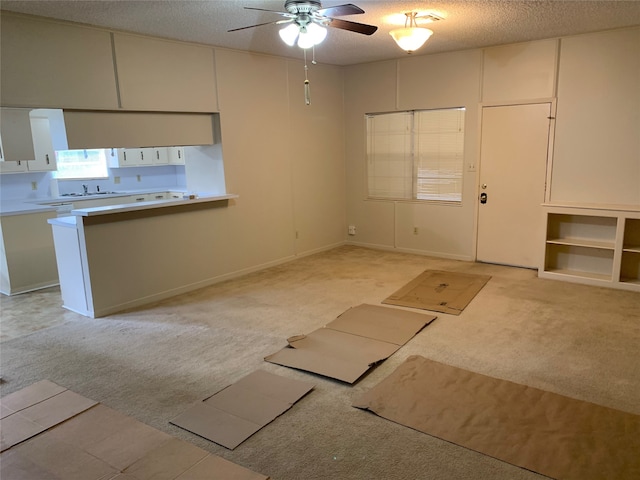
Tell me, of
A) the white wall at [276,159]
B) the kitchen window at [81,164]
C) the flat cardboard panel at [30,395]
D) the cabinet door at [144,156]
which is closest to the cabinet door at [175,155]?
the cabinet door at [144,156]

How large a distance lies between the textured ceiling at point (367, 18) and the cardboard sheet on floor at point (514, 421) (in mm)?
2928

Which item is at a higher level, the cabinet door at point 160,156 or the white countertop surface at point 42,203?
the cabinet door at point 160,156

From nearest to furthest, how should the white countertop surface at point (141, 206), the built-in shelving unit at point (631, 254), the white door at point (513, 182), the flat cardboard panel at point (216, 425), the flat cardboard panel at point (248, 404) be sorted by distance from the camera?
1. the flat cardboard panel at point (216, 425)
2. the flat cardboard panel at point (248, 404)
3. the white countertop surface at point (141, 206)
4. the built-in shelving unit at point (631, 254)
5. the white door at point (513, 182)

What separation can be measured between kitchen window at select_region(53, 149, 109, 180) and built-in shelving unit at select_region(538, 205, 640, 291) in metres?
6.29

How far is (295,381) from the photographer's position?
3.11 m

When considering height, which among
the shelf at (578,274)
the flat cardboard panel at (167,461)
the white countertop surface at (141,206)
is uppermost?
the white countertop surface at (141,206)

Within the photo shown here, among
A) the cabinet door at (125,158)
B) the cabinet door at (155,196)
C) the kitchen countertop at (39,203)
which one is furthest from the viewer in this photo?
the cabinet door at (125,158)

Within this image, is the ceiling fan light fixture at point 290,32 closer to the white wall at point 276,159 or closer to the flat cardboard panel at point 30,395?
the white wall at point 276,159

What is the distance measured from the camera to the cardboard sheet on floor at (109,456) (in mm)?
2283

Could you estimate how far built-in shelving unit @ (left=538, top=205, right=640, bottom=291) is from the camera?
15.7ft

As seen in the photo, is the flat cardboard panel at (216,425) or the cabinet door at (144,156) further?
the cabinet door at (144,156)

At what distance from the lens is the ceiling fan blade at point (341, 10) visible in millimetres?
3025

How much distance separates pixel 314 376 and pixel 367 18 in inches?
122

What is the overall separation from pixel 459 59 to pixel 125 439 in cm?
546
